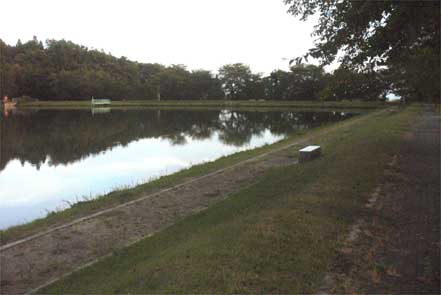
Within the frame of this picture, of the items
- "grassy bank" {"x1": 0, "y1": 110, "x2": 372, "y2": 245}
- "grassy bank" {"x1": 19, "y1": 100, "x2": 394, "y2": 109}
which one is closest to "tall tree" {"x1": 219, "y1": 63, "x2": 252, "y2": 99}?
"grassy bank" {"x1": 19, "y1": 100, "x2": 394, "y2": 109}

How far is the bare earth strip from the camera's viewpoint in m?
5.77

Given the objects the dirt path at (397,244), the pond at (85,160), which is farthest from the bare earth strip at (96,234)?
the dirt path at (397,244)

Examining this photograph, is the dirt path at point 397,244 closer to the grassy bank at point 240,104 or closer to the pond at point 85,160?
the pond at point 85,160

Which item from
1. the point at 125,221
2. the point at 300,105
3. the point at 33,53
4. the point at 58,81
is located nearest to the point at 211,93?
the point at 300,105

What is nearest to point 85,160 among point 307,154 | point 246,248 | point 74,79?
point 307,154

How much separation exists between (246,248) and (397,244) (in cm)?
197

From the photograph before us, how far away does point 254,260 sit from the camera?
487cm

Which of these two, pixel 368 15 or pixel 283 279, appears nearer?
pixel 283 279

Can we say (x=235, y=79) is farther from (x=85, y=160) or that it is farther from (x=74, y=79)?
(x=85, y=160)

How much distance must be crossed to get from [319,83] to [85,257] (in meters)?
75.1

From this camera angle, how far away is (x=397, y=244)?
221 inches

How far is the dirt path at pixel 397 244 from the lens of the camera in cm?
445

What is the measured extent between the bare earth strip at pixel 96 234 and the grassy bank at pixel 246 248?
45 centimetres

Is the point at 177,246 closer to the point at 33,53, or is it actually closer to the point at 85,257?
the point at 85,257
